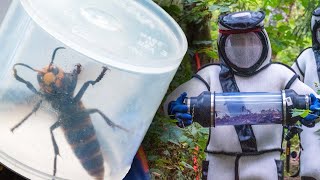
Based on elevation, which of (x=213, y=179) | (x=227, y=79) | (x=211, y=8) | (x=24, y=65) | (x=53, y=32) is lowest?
(x=213, y=179)

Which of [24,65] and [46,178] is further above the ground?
[24,65]

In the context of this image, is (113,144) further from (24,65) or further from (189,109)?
(189,109)

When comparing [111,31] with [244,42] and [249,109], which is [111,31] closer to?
[249,109]

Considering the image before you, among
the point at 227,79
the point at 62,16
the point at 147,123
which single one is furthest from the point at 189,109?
the point at 62,16

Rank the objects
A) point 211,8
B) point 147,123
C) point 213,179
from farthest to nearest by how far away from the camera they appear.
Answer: point 213,179, point 211,8, point 147,123

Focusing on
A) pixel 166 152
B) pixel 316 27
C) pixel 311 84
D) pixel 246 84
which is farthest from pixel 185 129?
pixel 316 27

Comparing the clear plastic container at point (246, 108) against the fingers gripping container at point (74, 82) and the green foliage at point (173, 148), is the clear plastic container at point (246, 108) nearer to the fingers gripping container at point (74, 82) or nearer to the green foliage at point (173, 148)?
the green foliage at point (173, 148)

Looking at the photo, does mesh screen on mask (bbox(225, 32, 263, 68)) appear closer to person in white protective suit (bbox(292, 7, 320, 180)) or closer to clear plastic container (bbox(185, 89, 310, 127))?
clear plastic container (bbox(185, 89, 310, 127))

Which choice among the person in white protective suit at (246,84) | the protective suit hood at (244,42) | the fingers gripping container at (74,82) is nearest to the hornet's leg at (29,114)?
the fingers gripping container at (74,82)
